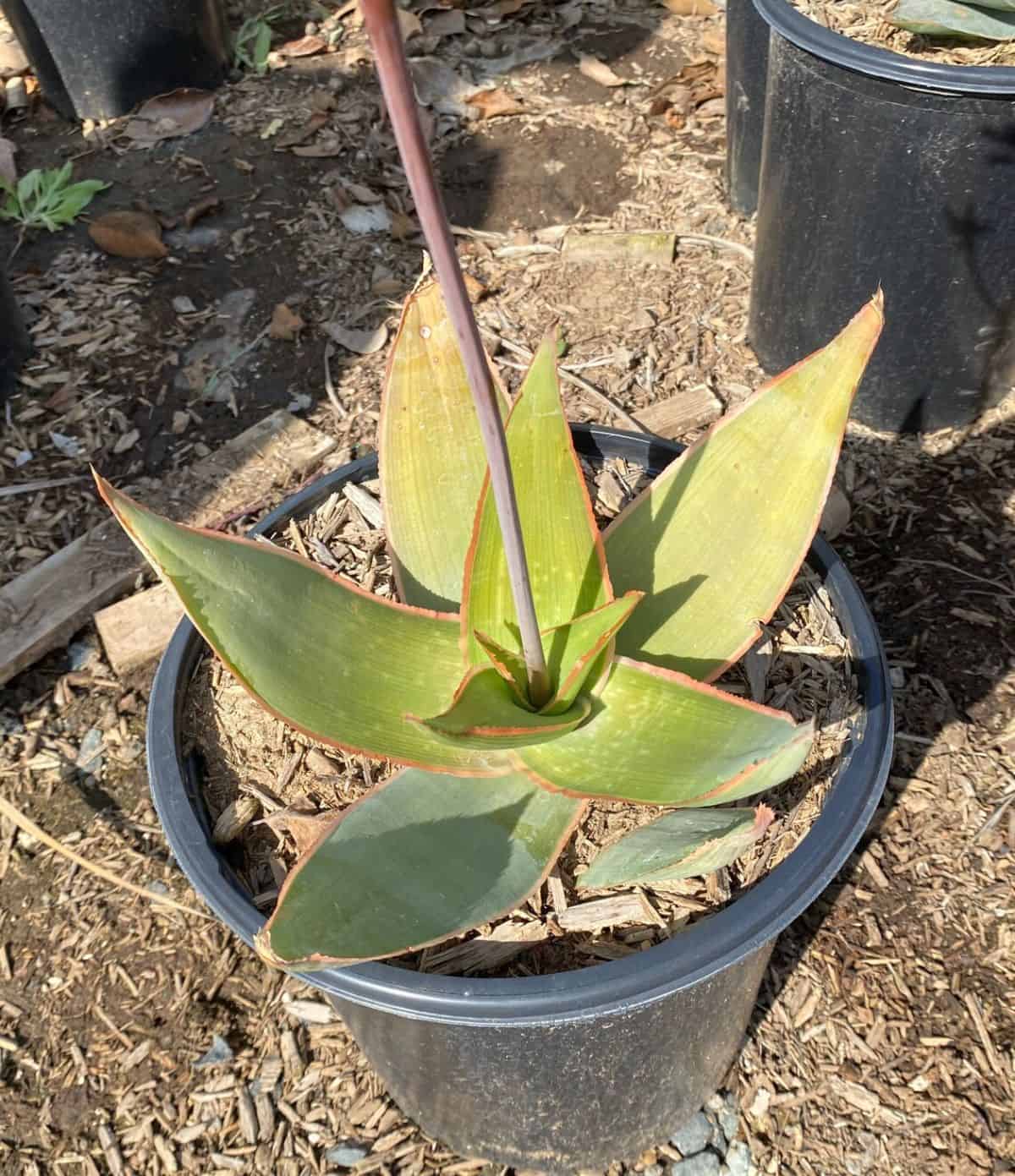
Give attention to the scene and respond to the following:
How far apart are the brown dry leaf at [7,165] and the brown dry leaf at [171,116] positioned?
0.30 meters

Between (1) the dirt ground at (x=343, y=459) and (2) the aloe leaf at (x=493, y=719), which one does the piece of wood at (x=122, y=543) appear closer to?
(1) the dirt ground at (x=343, y=459)

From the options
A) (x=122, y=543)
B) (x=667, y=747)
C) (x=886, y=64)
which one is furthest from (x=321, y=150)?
(x=667, y=747)

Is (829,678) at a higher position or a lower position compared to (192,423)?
higher

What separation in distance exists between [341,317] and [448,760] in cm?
157

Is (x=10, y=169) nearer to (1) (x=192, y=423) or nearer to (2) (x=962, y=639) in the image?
(1) (x=192, y=423)

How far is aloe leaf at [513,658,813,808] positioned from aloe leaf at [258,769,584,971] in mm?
55

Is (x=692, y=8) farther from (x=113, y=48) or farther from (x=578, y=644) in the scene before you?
(x=578, y=644)

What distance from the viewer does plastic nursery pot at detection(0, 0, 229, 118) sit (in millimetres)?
2875

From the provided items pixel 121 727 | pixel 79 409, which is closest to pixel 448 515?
pixel 121 727

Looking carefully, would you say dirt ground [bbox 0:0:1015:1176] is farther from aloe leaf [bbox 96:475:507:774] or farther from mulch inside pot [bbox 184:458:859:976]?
aloe leaf [bbox 96:475:507:774]

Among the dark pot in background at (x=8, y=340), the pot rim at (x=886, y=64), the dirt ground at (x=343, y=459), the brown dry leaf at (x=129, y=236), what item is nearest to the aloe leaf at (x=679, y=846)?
the dirt ground at (x=343, y=459)

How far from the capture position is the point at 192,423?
2197 millimetres

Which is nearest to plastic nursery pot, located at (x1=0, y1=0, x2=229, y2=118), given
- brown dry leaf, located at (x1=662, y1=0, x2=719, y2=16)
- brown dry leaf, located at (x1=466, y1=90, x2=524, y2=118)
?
brown dry leaf, located at (x1=466, y1=90, x2=524, y2=118)

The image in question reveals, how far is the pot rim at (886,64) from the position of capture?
5.41 ft
